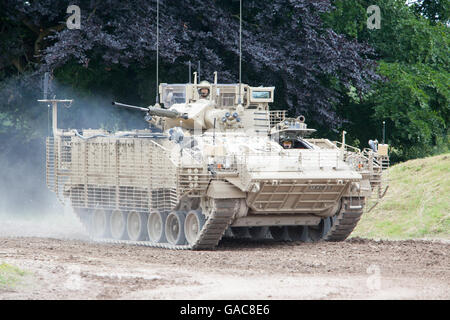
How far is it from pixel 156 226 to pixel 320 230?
3449mm

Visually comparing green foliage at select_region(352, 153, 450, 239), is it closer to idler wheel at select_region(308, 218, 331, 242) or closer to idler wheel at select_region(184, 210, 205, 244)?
idler wheel at select_region(308, 218, 331, 242)

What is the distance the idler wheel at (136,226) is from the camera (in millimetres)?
21903

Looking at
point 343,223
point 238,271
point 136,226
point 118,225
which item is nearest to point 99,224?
point 118,225

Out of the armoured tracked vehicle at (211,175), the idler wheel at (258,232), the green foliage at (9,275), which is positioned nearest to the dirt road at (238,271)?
the green foliage at (9,275)

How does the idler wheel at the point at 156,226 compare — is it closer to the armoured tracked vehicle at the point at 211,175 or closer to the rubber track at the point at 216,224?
the armoured tracked vehicle at the point at 211,175

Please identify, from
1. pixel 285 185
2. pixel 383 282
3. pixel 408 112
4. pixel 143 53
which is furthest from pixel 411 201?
pixel 383 282

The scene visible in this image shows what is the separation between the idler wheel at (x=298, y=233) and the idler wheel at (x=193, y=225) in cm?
290

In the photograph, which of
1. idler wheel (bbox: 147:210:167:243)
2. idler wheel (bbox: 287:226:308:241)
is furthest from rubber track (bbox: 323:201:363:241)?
idler wheel (bbox: 147:210:167:243)

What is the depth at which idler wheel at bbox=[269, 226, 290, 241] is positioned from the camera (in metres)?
22.4

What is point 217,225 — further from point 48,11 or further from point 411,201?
point 48,11

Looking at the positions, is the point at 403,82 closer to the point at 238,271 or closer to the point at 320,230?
the point at 320,230

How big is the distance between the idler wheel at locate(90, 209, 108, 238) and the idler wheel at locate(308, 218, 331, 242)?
483 cm

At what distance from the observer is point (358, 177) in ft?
63.5

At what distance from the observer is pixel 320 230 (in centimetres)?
2128
